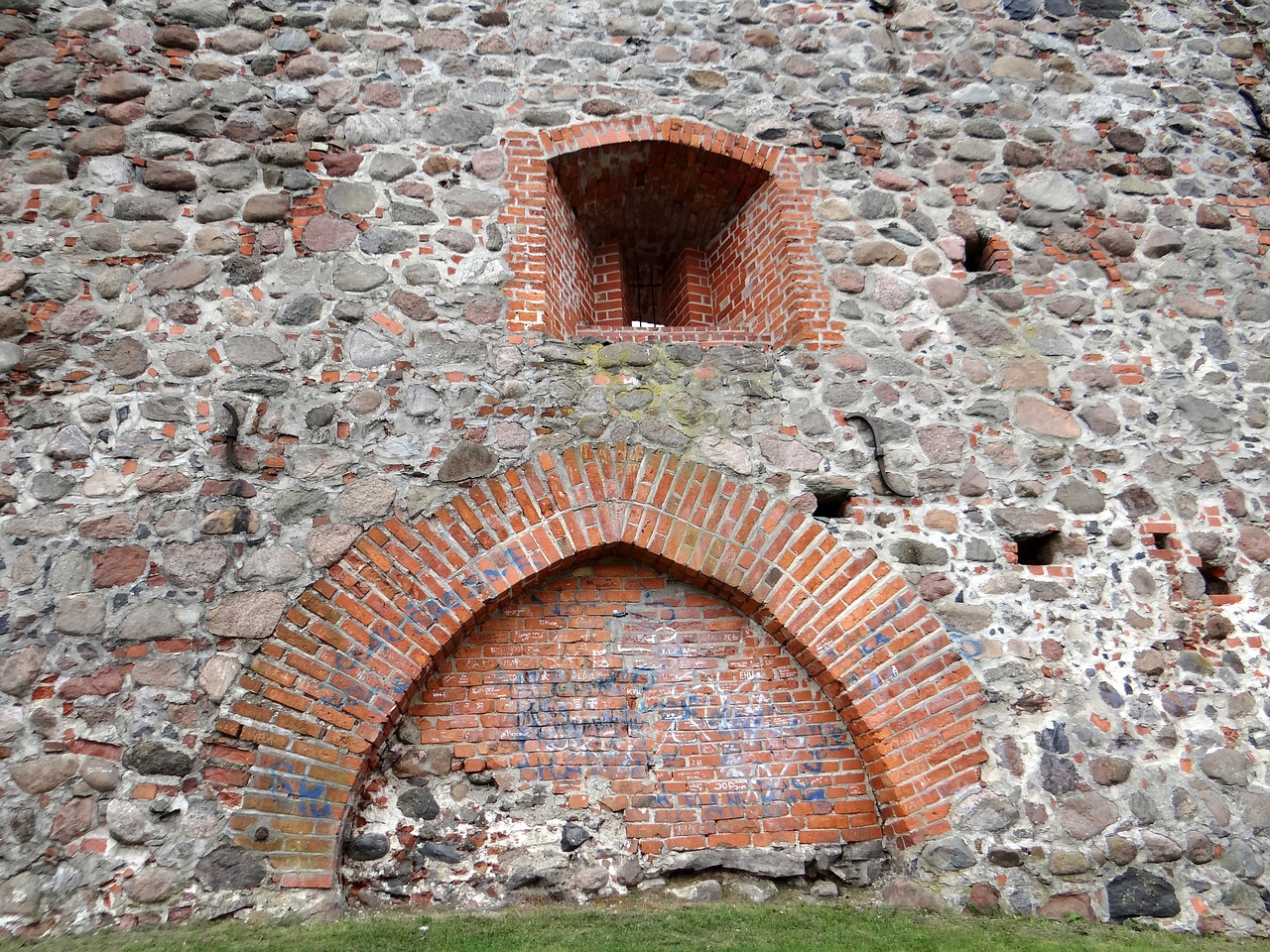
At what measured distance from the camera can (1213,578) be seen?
188 inches

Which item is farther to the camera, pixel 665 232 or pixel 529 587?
pixel 665 232

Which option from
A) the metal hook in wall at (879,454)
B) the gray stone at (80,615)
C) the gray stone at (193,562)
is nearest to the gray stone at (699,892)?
the metal hook in wall at (879,454)

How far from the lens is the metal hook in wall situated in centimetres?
462

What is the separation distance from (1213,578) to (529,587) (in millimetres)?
3837

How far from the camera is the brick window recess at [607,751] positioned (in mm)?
4121

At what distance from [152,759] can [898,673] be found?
3.59 meters

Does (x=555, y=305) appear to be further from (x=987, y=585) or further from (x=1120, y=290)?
(x=1120, y=290)

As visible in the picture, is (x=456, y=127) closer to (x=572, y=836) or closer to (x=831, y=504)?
(x=831, y=504)

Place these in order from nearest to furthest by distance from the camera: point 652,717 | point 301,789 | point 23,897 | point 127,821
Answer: point 23,897 → point 127,821 → point 301,789 → point 652,717

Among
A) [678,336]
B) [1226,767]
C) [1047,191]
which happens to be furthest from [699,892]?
[1047,191]

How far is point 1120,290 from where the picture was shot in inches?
202

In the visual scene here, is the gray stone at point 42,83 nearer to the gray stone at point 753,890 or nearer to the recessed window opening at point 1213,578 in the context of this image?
the gray stone at point 753,890

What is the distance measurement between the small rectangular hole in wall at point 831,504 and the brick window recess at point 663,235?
0.89 meters


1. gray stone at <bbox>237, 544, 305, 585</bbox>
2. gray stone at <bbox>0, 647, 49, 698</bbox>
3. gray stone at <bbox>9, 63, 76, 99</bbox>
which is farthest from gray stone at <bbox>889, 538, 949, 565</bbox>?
gray stone at <bbox>9, 63, 76, 99</bbox>
